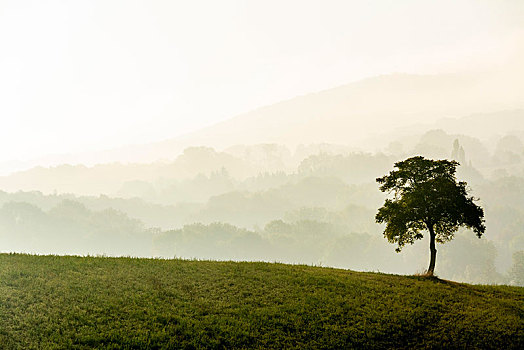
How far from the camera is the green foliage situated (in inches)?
1072

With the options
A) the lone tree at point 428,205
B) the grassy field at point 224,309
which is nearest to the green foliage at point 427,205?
A: the lone tree at point 428,205

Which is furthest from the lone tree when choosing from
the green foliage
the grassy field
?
the grassy field

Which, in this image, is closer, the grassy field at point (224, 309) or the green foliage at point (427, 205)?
the grassy field at point (224, 309)

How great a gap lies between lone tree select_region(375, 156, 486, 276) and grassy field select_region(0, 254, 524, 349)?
539cm

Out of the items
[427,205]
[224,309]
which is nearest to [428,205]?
[427,205]

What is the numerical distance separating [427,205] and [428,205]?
101 millimetres

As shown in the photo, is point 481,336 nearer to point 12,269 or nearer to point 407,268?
point 12,269

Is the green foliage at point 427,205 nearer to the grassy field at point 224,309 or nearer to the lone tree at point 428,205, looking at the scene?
the lone tree at point 428,205

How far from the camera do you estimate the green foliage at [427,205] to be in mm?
27234

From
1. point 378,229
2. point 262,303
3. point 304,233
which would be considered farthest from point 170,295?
point 378,229

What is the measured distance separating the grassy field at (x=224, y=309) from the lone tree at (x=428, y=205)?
539 cm

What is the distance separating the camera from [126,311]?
50.2 feet

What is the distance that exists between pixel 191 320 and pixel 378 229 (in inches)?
6434

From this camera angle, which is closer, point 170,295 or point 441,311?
point 170,295
